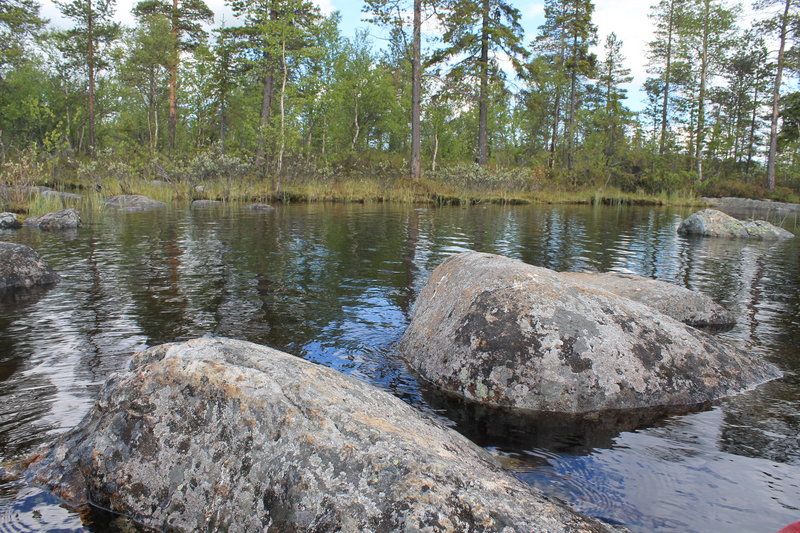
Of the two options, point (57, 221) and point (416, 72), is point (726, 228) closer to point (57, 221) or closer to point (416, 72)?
point (57, 221)

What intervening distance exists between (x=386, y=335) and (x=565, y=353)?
7.12ft

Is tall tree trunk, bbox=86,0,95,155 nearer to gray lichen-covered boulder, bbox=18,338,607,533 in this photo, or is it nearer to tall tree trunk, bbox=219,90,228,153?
tall tree trunk, bbox=219,90,228,153

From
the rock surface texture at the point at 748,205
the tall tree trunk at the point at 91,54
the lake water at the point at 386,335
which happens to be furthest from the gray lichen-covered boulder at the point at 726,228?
the tall tree trunk at the point at 91,54

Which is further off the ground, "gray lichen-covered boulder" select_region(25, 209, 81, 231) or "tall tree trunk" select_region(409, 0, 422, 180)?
"tall tree trunk" select_region(409, 0, 422, 180)

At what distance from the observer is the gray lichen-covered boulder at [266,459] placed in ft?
6.33

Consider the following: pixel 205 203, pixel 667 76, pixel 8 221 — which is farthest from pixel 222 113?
pixel 667 76

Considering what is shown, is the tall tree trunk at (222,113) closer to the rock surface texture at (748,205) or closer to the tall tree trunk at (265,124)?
the tall tree trunk at (265,124)

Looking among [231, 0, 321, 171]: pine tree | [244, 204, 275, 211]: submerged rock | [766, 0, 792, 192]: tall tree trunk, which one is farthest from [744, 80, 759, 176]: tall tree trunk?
[244, 204, 275, 211]: submerged rock

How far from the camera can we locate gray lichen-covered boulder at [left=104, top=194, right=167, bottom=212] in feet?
70.1

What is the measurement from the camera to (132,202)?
21.8m

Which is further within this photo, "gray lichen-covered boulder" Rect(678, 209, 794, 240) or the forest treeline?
the forest treeline

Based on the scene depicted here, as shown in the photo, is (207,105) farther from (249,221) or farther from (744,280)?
(744,280)

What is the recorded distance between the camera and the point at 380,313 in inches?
253

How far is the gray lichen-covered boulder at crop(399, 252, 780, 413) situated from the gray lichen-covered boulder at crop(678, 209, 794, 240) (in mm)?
13029
